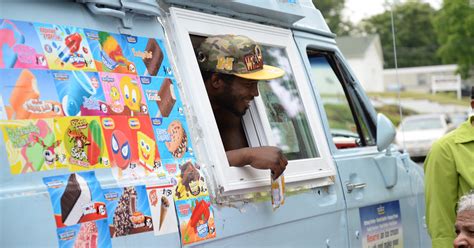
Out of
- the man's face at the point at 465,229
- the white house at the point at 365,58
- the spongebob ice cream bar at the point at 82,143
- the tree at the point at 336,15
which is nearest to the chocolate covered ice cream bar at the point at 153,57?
the spongebob ice cream bar at the point at 82,143

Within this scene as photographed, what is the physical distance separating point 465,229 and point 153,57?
1469mm

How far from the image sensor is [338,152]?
449 centimetres

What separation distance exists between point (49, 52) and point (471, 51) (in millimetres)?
37691

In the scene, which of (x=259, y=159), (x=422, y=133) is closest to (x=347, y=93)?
(x=259, y=159)

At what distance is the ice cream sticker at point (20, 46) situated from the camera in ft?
8.27

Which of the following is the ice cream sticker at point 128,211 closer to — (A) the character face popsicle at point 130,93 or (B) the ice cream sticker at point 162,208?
(B) the ice cream sticker at point 162,208

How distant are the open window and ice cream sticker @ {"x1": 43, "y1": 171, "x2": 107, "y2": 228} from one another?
28.6 inches

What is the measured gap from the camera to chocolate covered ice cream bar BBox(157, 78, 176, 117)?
124 inches

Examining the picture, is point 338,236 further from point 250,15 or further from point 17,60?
point 17,60

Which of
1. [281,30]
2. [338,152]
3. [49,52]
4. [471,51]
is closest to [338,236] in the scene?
[338,152]

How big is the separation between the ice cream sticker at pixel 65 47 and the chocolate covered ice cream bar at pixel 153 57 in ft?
1.13

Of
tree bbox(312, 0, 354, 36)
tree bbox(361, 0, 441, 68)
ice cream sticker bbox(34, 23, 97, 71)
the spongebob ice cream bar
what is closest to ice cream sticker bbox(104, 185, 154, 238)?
the spongebob ice cream bar

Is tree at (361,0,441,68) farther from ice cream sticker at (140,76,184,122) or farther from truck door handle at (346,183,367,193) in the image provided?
ice cream sticker at (140,76,184,122)

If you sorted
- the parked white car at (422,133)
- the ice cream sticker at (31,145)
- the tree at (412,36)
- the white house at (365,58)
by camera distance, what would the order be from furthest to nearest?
the tree at (412,36) → the white house at (365,58) → the parked white car at (422,133) → the ice cream sticker at (31,145)
